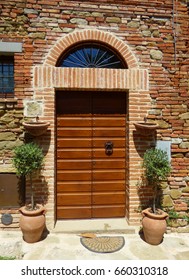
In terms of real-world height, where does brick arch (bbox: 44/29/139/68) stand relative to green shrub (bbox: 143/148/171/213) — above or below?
above

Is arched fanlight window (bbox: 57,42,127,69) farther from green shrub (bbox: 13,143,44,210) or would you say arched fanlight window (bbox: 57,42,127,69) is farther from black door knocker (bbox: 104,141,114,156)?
green shrub (bbox: 13,143,44,210)

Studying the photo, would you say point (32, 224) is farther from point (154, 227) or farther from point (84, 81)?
point (84, 81)

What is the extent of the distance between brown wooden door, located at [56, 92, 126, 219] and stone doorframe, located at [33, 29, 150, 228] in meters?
0.26

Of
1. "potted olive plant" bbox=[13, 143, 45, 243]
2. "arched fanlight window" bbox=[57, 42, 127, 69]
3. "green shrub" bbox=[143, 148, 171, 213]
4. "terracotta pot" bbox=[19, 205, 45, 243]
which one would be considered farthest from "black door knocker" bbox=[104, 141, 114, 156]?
"terracotta pot" bbox=[19, 205, 45, 243]

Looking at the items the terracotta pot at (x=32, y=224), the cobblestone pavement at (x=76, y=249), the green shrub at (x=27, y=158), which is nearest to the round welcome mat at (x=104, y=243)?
the cobblestone pavement at (x=76, y=249)

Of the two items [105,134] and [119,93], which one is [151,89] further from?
[105,134]

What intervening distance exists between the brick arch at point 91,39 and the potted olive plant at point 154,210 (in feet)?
5.92

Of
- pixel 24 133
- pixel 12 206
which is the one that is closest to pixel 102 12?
pixel 24 133

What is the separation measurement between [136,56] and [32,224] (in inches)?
143

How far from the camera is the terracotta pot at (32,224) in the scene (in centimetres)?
421

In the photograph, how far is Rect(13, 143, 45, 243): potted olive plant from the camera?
418 centimetres

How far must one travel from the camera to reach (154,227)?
4.29m

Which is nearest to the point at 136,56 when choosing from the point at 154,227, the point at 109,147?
the point at 109,147

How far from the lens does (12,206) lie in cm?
469
